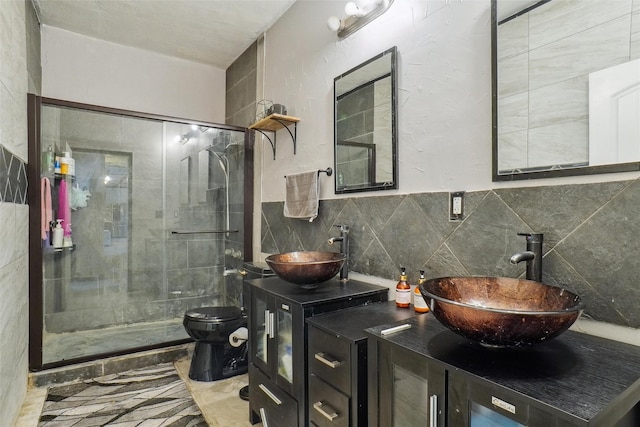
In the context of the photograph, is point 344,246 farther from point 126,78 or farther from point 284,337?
point 126,78

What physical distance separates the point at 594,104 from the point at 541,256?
1.65 feet

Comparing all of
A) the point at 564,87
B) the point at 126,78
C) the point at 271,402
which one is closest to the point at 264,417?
the point at 271,402

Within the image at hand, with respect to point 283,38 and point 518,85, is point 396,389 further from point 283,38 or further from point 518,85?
point 283,38

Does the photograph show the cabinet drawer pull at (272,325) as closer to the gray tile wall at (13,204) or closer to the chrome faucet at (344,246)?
the chrome faucet at (344,246)

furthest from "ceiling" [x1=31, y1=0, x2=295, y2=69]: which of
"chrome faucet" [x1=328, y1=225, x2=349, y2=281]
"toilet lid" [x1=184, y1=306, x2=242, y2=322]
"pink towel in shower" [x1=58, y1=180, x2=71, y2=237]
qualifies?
"toilet lid" [x1=184, y1=306, x2=242, y2=322]

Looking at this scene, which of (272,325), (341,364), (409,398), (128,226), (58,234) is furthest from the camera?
(128,226)

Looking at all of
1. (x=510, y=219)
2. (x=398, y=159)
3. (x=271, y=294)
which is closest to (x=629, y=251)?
(x=510, y=219)

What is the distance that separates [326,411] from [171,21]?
3.09 metres

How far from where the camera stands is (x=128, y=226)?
3.06 metres

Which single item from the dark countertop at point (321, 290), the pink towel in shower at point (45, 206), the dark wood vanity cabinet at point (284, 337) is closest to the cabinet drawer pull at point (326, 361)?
the dark wood vanity cabinet at point (284, 337)

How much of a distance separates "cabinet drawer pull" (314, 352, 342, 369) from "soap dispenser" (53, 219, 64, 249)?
2.39 m

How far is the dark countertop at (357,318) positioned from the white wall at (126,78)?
3036 mm

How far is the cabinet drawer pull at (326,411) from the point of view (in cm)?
129

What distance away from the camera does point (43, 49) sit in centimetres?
302
